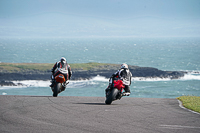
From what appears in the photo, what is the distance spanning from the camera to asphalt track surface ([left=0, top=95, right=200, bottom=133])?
9.39 meters

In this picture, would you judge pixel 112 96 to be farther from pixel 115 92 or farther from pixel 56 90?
pixel 56 90

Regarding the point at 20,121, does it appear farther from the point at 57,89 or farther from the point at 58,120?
the point at 57,89

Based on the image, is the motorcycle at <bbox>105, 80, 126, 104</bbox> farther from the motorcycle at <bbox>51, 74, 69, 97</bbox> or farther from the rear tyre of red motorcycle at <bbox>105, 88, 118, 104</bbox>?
the motorcycle at <bbox>51, 74, 69, 97</bbox>

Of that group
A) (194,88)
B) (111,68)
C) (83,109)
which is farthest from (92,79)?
(83,109)

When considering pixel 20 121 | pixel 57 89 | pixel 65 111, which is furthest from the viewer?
pixel 57 89

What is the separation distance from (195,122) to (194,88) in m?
52.6

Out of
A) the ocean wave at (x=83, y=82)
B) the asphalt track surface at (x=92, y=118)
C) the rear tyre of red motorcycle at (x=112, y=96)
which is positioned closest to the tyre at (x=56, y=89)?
the asphalt track surface at (x=92, y=118)

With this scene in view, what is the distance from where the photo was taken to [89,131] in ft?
29.9

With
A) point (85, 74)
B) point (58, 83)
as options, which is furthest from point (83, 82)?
point (58, 83)

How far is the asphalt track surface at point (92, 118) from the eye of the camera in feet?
30.8

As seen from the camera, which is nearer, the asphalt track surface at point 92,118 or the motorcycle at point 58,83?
the asphalt track surface at point 92,118

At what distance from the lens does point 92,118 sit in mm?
10820

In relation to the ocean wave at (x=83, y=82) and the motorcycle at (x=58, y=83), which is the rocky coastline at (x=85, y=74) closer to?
the ocean wave at (x=83, y=82)

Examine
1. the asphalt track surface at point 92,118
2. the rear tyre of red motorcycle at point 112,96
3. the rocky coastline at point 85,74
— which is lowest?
the rocky coastline at point 85,74
